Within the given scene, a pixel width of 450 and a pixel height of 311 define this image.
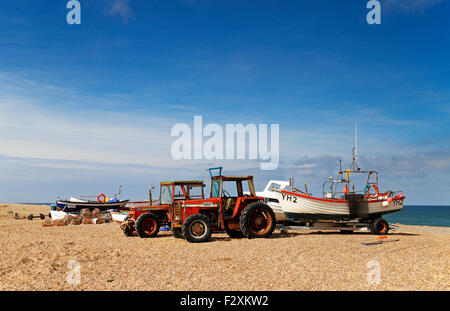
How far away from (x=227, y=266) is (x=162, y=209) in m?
8.11

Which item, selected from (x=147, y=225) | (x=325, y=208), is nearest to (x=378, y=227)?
(x=325, y=208)

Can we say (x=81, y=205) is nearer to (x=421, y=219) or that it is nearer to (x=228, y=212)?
(x=228, y=212)

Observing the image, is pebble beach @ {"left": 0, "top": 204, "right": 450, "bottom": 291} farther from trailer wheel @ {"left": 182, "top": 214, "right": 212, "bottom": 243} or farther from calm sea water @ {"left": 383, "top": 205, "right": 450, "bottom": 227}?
calm sea water @ {"left": 383, "top": 205, "right": 450, "bottom": 227}

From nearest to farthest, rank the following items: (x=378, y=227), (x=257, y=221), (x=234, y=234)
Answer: (x=257, y=221) < (x=234, y=234) < (x=378, y=227)

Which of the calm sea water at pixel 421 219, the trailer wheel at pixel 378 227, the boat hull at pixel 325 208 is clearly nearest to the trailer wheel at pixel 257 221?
the boat hull at pixel 325 208

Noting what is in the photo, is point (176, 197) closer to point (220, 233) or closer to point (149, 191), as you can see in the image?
point (149, 191)

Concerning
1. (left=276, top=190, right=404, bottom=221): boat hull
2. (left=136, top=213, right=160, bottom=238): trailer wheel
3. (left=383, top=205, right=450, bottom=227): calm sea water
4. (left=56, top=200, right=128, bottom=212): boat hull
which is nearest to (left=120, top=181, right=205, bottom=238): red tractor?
(left=136, top=213, right=160, bottom=238): trailer wheel

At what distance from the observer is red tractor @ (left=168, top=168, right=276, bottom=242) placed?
15859 millimetres

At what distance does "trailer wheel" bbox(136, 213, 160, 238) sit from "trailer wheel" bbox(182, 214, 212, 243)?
290 centimetres

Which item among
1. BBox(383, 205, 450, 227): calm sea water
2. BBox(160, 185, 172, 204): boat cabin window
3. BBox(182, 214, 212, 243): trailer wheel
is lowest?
BBox(383, 205, 450, 227): calm sea water

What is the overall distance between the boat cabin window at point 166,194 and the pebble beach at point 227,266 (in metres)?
2.90

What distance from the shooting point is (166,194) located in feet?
57.5

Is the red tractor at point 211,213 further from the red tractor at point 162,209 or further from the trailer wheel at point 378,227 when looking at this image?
the trailer wheel at point 378,227
